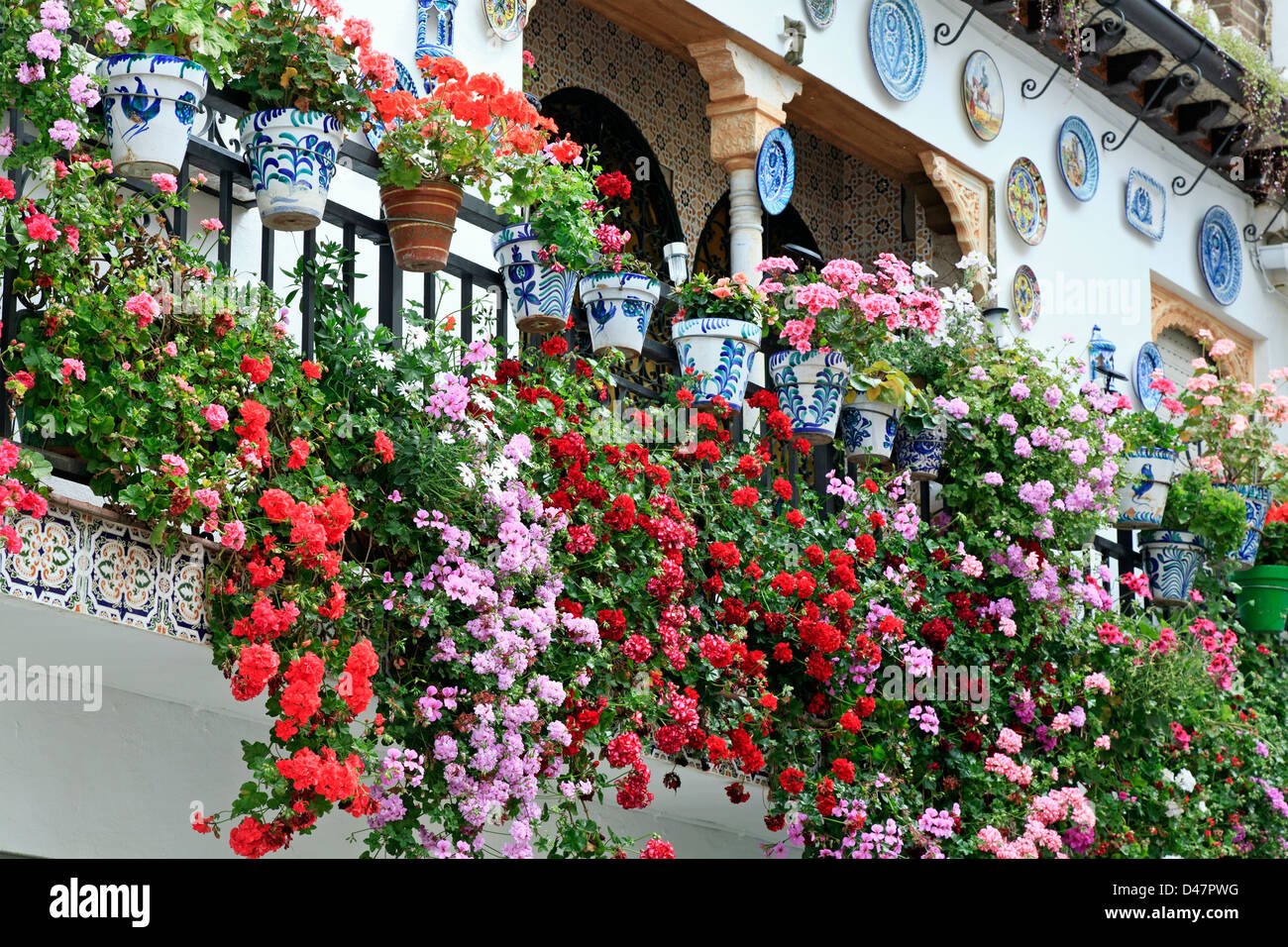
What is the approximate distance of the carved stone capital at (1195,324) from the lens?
10906 millimetres

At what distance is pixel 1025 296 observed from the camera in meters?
9.34

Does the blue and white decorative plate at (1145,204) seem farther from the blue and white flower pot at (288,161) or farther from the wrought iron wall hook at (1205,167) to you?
the blue and white flower pot at (288,161)

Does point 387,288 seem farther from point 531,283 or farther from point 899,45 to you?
point 899,45

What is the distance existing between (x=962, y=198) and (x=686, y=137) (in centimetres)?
163

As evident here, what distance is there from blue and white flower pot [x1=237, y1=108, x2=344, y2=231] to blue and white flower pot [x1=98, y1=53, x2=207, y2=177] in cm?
35

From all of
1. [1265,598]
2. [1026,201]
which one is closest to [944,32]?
[1026,201]

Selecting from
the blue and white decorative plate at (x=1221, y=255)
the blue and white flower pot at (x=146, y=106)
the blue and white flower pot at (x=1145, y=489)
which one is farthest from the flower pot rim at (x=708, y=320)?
the blue and white decorative plate at (x=1221, y=255)

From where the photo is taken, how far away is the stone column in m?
7.90

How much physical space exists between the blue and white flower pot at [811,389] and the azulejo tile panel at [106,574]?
2610 mm

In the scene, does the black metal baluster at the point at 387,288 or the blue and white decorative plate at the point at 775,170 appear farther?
the blue and white decorative plate at the point at 775,170

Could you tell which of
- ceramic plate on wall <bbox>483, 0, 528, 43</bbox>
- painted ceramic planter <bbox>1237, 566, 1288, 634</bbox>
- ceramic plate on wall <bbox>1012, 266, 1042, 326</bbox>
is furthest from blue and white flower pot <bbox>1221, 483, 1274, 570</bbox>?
ceramic plate on wall <bbox>483, 0, 528, 43</bbox>

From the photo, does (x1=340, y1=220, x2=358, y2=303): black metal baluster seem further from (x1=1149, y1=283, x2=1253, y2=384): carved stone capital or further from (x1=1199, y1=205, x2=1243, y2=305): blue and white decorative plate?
(x1=1199, y1=205, x2=1243, y2=305): blue and white decorative plate

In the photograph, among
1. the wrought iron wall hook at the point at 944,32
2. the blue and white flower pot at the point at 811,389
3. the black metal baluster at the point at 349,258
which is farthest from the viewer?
the wrought iron wall hook at the point at 944,32
